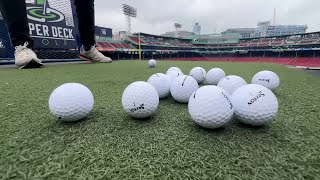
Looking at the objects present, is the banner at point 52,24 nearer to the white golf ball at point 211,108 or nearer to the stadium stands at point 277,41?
the white golf ball at point 211,108

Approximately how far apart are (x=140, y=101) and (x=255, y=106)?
39.5 inches

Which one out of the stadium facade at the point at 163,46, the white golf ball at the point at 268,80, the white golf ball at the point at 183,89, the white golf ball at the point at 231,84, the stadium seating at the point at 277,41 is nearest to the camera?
the white golf ball at the point at 183,89

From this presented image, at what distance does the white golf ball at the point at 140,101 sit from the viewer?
1.70 m

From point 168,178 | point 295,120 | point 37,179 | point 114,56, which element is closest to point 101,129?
point 37,179

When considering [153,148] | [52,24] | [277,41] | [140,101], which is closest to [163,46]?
[277,41]

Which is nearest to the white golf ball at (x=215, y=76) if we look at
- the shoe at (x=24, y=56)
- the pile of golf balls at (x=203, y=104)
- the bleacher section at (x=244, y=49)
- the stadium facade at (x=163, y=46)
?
the pile of golf balls at (x=203, y=104)

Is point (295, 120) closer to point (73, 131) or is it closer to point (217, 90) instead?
point (217, 90)

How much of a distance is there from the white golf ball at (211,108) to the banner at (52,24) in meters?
14.3

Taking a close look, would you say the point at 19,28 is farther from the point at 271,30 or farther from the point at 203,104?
the point at 271,30

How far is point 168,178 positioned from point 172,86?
161cm

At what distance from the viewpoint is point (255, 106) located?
1585 mm

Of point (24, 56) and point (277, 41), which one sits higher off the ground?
point (277, 41)

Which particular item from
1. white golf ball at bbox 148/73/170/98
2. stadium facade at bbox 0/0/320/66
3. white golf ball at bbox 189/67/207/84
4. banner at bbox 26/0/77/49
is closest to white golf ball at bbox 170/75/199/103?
white golf ball at bbox 148/73/170/98

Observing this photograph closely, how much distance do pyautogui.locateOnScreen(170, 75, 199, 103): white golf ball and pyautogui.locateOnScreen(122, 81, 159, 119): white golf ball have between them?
0.54 meters
